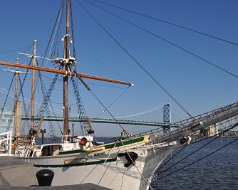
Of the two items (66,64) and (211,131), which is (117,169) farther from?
(66,64)

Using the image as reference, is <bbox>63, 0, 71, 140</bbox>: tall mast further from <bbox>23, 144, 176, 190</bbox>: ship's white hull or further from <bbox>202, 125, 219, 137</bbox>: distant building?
<bbox>202, 125, 219, 137</bbox>: distant building

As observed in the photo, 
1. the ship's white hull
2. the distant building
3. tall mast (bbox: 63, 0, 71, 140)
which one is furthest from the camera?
tall mast (bbox: 63, 0, 71, 140)

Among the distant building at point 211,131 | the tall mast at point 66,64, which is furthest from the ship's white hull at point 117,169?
the tall mast at point 66,64

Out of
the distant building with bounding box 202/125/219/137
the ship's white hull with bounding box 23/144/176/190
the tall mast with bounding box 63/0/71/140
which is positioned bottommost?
the ship's white hull with bounding box 23/144/176/190

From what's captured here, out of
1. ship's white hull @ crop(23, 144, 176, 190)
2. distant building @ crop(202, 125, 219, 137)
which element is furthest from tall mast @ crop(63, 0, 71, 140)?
distant building @ crop(202, 125, 219, 137)

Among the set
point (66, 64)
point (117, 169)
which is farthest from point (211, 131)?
point (66, 64)

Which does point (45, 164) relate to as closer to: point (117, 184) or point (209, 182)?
point (117, 184)

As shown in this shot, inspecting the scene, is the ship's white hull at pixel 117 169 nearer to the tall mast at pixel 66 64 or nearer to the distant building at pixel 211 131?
the distant building at pixel 211 131

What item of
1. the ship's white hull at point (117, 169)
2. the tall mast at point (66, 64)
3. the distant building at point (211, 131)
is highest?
the tall mast at point (66, 64)

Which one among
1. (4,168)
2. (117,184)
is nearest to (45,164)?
(117,184)

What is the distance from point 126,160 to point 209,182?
13.1 metres

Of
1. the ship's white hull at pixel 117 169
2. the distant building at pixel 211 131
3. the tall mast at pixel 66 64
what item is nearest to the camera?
the distant building at pixel 211 131

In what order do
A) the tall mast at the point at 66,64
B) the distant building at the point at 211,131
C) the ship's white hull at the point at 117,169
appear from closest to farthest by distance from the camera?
the distant building at the point at 211,131, the ship's white hull at the point at 117,169, the tall mast at the point at 66,64

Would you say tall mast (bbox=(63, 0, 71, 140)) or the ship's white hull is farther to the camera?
tall mast (bbox=(63, 0, 71, 140))
